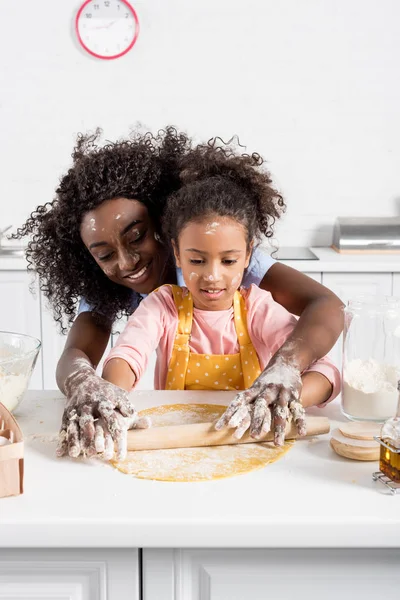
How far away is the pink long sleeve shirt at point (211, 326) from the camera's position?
4.30 feet

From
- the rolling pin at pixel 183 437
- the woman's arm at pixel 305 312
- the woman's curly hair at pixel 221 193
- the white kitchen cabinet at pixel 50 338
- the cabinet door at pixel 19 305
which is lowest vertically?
the white kitchen cabinet at pixel 50 338

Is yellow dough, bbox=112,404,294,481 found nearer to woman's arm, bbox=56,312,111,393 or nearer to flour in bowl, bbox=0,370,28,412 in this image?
flour in bowl, bbox=0,370,28,412

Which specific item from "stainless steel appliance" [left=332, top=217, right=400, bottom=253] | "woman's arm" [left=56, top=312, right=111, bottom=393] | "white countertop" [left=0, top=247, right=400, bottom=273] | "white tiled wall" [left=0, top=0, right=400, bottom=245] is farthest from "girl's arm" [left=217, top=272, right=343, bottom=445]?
"white tiled wall" [left=0, top=0, right=400, bottom=245]

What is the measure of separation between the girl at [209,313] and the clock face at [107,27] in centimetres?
187

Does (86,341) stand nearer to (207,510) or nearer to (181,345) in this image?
(181,345)

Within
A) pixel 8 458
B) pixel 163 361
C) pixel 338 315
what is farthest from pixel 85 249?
pixel 8 458

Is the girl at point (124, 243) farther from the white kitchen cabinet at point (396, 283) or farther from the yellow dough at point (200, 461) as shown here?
the white kitchen cabinet at point (396, 283)

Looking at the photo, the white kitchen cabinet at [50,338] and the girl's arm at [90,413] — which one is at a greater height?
the girl's arm at [90,413]

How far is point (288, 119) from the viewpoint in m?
3.02

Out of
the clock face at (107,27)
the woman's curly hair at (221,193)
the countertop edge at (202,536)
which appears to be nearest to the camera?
the countertop edge at (202,536)

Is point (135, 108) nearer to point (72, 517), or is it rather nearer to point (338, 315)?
point (338, 315)

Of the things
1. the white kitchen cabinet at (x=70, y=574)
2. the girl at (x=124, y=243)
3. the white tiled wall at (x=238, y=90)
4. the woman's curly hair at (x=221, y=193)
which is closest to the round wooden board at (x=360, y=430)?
the girl at (x=124, y=243)

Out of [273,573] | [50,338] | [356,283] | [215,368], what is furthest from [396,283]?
[273,573]

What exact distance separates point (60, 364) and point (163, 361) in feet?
0.73
